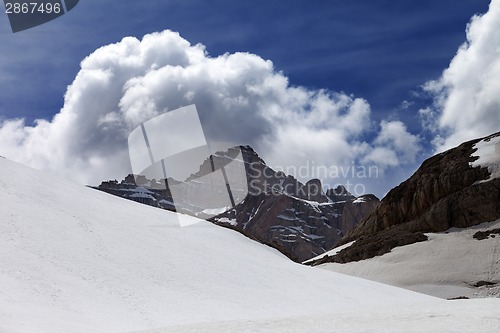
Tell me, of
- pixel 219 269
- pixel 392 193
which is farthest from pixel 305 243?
pixel 219 269

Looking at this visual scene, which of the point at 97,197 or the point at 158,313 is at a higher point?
the point at 97,197

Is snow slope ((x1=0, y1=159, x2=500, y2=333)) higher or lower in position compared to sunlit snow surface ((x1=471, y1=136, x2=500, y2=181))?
lower

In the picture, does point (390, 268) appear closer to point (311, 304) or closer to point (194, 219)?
point (194, 219)

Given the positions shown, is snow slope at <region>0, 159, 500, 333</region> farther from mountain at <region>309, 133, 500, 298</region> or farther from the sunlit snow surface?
the sunlit snow surface

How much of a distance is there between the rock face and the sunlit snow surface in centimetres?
90

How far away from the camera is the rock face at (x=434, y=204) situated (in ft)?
289

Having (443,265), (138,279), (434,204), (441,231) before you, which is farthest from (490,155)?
(138,279)

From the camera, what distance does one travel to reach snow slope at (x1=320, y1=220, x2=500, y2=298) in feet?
230

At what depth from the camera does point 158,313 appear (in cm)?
1770

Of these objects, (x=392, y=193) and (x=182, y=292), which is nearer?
(x=182, y=292)

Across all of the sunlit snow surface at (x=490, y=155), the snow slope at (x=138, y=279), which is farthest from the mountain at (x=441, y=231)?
the snow slope at (x=138, y=279)

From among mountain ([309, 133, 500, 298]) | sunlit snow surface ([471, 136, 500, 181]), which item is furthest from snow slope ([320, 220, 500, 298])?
sunlit snow surface ([471, 136, 500, 181])

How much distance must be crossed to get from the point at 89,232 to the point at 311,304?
37.2 ft

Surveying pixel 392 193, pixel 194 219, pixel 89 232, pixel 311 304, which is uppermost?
pixel 392 193
